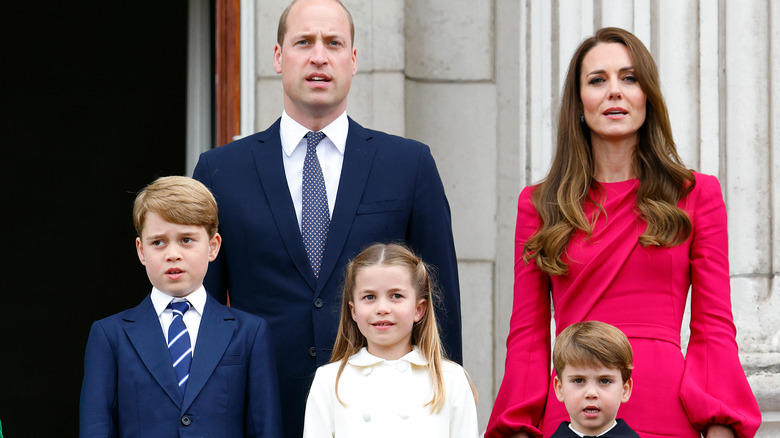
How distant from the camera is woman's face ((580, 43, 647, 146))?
313cm

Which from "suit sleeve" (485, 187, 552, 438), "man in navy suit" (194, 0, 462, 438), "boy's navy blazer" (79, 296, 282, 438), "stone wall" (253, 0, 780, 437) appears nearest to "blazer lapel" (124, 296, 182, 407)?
"boy's navy blazer" (79, 296, 282, 438)

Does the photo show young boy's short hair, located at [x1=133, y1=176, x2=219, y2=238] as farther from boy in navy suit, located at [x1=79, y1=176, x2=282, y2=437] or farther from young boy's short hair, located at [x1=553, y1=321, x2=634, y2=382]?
young boy's short hair, located at [x1=553, y1=321, x2=634, y2=382]

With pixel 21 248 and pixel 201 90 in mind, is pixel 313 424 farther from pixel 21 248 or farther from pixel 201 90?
pixel 21 248

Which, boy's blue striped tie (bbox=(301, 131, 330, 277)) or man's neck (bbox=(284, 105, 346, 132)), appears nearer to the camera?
boy's blue striped tie (bbox=(301, 131, 330, 277))

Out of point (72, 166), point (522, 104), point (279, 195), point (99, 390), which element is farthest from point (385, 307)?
point (72, 166)

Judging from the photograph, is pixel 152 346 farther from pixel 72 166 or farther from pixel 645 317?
pixel 72 166

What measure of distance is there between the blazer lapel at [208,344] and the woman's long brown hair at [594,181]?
0.86 m

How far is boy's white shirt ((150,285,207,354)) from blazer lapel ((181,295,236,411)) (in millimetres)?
27

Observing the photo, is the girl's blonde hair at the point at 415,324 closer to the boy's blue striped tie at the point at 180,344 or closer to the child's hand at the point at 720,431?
the boy's blue striped tie at the point at 180,344

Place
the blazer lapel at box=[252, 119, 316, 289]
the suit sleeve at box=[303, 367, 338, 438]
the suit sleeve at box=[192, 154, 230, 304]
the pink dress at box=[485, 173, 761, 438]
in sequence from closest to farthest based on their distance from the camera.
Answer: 1. the pink dress at box=[485, 173, 761, 438]
2. the suit sleeve at box=[303, 367, 338, 438]
3. the blazer lapel at box=[252, 119, 316, 289]
4. the suit sleeve at box=[192, 154, 230, 304]

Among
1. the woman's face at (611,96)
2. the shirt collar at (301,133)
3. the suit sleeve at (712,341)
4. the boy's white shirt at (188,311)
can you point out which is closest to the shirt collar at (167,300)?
the boy's white shirt at (188,311)

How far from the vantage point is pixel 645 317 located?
9.89ft

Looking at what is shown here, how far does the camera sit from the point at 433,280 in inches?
131

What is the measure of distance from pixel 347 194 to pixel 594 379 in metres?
0.95
